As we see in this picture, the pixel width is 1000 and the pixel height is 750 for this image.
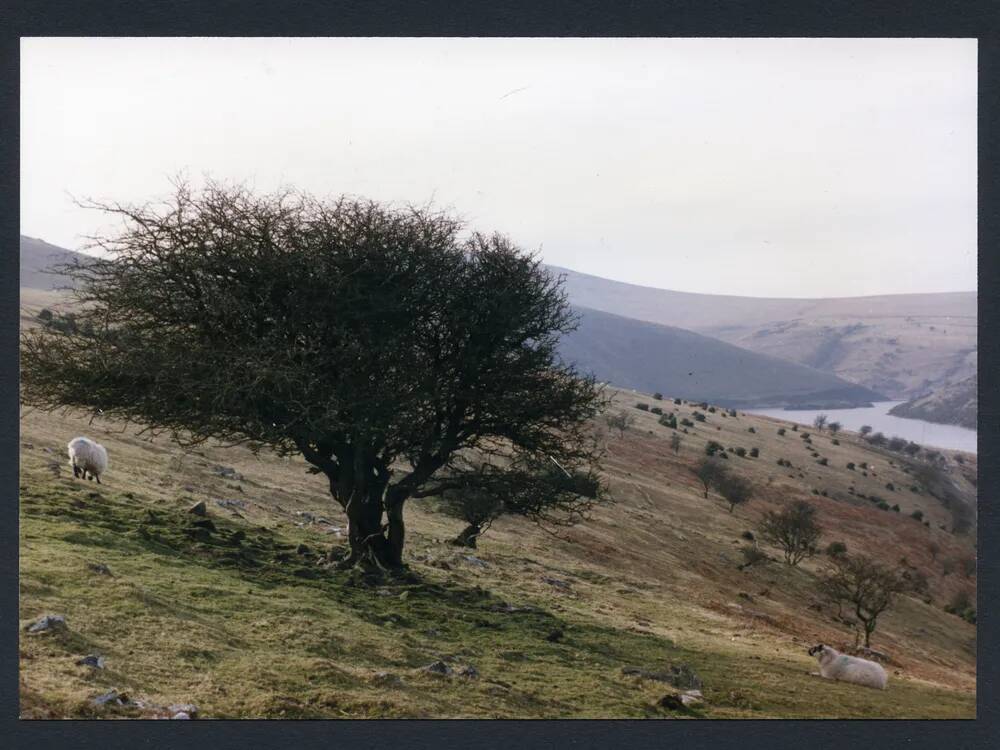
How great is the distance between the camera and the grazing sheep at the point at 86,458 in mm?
19547

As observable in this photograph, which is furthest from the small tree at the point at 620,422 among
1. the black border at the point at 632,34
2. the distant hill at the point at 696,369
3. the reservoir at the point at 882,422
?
the black border at the point at 632,34

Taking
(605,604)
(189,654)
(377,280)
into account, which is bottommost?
(605,604)

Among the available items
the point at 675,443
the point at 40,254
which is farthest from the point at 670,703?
the point at 675,443

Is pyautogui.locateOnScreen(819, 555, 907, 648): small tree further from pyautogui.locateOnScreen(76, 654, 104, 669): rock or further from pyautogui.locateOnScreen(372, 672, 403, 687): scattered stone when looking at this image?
pyautogui.locateOnScreen(76, 654, 104, 669): rock

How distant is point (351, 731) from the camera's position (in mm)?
11125

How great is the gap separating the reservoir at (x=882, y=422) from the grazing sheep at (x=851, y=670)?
103ft

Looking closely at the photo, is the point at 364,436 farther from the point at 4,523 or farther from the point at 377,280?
the point at 4,523

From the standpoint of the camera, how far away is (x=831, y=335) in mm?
70562

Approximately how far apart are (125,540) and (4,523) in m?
3.98

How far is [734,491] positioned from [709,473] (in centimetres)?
233

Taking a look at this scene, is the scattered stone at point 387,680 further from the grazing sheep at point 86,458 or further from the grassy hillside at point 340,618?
the grazing sheep at point 86,458

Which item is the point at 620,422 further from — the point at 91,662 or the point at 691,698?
the point at 91,662

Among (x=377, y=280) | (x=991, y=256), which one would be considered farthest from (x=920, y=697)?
(x=377, y=280)

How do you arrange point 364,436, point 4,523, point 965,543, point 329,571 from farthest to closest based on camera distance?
point 965,543 < point 329,571 < point 364,436 < point 4,523
